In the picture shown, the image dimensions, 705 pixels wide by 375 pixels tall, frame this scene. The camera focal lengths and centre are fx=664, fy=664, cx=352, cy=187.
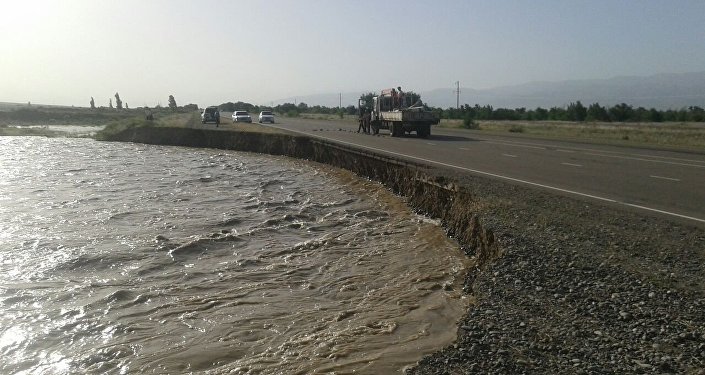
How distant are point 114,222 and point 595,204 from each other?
1086 centimetres

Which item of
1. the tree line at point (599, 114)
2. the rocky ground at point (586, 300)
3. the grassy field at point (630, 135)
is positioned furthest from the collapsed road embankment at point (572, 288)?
the tree line at point (599, 114)

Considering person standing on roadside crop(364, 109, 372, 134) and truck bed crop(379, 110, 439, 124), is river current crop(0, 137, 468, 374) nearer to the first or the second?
truck bed crop(379, 110, 439, 124)

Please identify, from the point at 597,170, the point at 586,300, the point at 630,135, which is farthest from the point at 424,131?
the point at 586,300

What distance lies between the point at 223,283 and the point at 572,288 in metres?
5.28

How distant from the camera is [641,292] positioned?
7.26 m

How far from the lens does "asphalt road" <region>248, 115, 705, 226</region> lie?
1383 cm

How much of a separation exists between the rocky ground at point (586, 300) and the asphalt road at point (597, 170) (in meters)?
2.28

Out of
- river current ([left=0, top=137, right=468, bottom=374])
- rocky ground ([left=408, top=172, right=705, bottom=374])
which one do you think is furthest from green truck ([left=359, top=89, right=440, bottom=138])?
rocky ground ([left=408, top=172, right=705, bottom=374])

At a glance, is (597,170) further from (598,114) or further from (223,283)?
(598,114)

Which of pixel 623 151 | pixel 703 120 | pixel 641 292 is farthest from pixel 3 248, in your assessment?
pixel 703 120

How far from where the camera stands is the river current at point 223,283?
7.25 m

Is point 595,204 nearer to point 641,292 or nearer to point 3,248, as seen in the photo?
point 641,292

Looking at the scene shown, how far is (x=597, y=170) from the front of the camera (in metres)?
19.7

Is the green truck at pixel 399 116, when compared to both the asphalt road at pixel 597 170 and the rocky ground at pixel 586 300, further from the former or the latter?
the rocky ground at pixel 586 300
